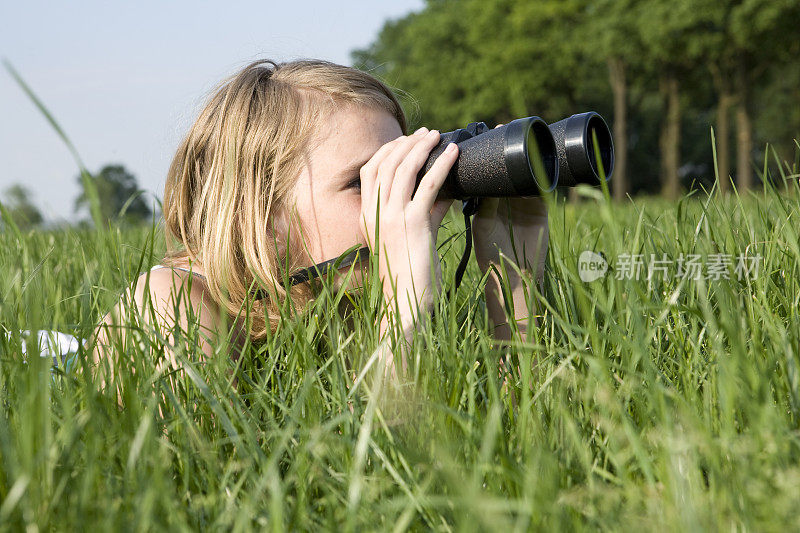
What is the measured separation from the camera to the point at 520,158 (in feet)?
4.02

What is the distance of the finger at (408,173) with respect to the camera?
135 cm

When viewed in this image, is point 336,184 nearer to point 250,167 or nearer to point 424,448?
point 250,167

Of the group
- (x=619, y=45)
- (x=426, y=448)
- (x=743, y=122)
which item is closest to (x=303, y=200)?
(x=426, y=448)

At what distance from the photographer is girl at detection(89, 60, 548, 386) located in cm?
136

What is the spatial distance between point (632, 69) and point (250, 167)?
60.2 ft

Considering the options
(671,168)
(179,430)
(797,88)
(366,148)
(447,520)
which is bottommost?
(447,520)

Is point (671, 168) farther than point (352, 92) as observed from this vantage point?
Yes

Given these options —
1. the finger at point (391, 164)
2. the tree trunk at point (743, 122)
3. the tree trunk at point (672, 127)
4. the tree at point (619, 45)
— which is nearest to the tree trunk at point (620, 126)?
the tree at point (619, 45)

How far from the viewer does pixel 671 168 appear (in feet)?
53.3

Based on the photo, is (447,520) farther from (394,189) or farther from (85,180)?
(394,189)

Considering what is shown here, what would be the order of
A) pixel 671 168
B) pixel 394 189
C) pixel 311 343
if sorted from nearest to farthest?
1. pixel 311 343
2. pixel 394 189
3. pixel 671 168

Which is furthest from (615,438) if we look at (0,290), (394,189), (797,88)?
(797,88)

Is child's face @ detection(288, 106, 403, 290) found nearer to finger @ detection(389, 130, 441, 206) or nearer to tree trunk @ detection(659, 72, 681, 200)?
finger @ detection(389, 130, 441, 206)

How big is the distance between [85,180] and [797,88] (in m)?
24.0
